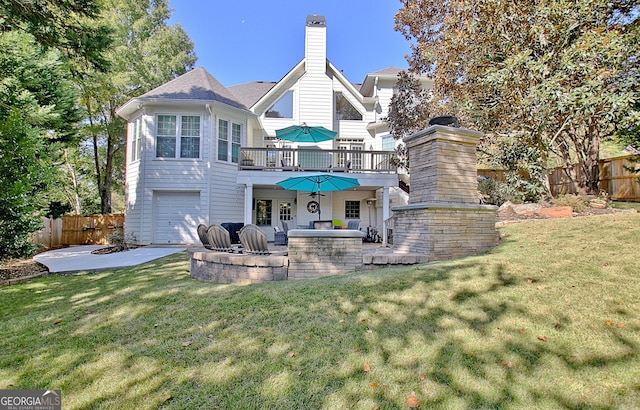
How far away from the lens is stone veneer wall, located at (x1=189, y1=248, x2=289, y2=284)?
5.59 meters

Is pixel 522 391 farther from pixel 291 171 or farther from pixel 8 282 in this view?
pixel 291 171

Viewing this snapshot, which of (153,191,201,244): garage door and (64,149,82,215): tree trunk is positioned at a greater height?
(64,149,82,215): tree trunk

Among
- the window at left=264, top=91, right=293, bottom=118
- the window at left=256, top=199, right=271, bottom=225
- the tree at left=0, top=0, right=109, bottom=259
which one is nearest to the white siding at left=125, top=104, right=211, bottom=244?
the window at left=256, top=199, right=271, bottom=225

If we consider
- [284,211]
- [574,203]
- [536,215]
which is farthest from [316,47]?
[574,203]

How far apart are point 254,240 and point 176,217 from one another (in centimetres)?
816

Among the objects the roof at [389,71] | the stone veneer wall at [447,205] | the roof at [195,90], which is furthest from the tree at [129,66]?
the stone veneer wall at [447,205]

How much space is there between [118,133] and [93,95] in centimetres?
276

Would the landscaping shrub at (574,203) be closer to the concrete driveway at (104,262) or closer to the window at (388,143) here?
the window at (388,143)

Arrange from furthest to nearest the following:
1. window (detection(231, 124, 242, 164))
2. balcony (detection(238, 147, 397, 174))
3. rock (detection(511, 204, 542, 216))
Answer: window (detection(231, 124, 242, 164))
balcony (detection(238, 147, 397, 174))
rock (detection(511, 204, 542, 216))

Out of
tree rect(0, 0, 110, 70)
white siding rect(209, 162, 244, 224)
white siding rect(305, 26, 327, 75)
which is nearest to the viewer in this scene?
tree rect(0, 0, 110, 70)

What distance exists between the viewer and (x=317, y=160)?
14.7m

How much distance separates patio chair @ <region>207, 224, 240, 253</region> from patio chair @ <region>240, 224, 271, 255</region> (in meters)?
0.76

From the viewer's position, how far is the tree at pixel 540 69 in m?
7.19

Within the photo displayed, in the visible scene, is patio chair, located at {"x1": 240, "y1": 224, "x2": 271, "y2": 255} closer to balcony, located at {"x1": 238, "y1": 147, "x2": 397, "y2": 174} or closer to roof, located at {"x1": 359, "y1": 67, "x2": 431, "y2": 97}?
balcony, located at {"x1": 238, "y1": 147, "x2": 397, "y2": 174}
